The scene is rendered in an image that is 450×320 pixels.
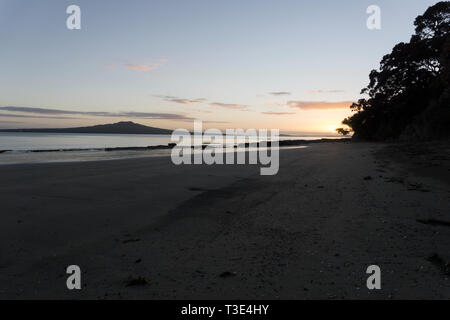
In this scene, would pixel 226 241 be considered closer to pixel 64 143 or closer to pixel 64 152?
pixel 64 152

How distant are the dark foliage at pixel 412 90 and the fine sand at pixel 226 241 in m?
26.6

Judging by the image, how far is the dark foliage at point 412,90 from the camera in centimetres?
3197

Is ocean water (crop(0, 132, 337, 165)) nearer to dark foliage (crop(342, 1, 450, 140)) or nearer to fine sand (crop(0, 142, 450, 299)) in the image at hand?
fine sand (crop(0, 142, 450, 299))

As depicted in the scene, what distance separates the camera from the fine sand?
12.0ft

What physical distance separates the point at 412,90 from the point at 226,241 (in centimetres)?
4052

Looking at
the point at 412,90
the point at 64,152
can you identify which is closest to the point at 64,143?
the point at 64,152

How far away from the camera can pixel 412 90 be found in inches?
1476

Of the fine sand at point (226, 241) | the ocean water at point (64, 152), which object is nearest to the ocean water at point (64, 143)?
the ocean water at point (64, 152)

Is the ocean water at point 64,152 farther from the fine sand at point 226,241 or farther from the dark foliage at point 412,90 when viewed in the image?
the dark foliage at point 412,90

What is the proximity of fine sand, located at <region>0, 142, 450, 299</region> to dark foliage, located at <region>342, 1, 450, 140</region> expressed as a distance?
26.6 m

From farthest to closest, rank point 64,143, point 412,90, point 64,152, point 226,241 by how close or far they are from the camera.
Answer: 1. point 64,143
2. point 412,90
3. point 64,152
4. point 226,241
